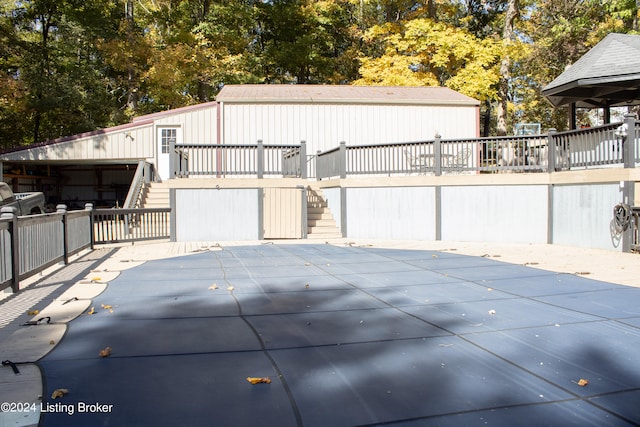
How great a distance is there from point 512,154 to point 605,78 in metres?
2.89

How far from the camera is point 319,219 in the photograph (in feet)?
51.6

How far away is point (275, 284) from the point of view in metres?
7.49

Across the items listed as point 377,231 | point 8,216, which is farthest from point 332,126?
point 8,216

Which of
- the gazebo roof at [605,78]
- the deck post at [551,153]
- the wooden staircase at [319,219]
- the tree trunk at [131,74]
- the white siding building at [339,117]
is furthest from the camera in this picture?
the tree trunk at [131,74]

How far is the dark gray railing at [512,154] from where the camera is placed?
11.1m

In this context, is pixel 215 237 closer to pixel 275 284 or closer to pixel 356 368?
pixel 275 284

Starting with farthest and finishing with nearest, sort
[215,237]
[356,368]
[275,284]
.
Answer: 1. [215,237]
2. [275,284]
3. [356,368]

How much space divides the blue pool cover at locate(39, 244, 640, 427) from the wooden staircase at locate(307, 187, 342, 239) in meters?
7.34

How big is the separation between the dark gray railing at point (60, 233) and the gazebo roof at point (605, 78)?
11647 millimetres

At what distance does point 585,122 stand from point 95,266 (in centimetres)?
3625

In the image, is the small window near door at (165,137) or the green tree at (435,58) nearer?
the small window near door at (165,137)

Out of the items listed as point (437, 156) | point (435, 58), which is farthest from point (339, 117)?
point (435, 58)

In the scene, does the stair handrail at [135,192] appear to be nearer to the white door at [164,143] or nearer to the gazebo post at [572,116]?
the white door at [164,143]

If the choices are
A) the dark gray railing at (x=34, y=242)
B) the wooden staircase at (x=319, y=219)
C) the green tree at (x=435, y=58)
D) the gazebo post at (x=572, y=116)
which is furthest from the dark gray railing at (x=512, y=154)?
the green tree at (x=435, y=58)
